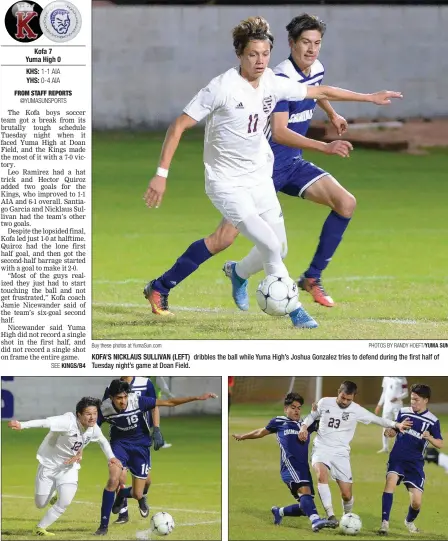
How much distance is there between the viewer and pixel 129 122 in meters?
7.83

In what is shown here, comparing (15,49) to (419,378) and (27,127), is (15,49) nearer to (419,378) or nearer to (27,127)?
(27,127)

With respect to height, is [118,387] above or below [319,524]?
above

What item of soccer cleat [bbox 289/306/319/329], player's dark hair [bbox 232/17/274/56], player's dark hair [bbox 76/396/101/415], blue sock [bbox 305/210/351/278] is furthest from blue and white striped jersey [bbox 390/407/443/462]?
player's dark hair [bbox 232/17/274/56]

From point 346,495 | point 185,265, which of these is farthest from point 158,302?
point 346,495

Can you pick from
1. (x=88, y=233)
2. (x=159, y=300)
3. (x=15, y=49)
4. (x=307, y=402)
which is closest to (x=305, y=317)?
(x=307, y=402)

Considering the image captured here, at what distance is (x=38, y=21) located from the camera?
24.0 feet

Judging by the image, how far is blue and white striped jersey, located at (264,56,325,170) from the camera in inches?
287

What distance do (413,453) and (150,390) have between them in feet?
5.95

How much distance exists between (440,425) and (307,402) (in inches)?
36.5

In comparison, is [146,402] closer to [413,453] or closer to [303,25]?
[413,453]

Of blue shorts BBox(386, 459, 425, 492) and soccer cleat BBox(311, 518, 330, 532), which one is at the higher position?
blue shorts BBox(386, 459, 425, 492)

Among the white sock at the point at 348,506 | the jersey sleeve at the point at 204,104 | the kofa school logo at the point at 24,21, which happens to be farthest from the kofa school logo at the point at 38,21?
the white sock at the point at 348,506

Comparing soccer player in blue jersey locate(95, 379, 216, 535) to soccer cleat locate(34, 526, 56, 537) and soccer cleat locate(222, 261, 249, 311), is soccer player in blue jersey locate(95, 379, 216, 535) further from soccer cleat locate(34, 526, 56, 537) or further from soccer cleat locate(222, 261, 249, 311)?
soccer cleat locate(222, 261, 249, 311)

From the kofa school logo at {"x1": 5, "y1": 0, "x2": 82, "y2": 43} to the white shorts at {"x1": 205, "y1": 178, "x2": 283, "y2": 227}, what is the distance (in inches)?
57.9
